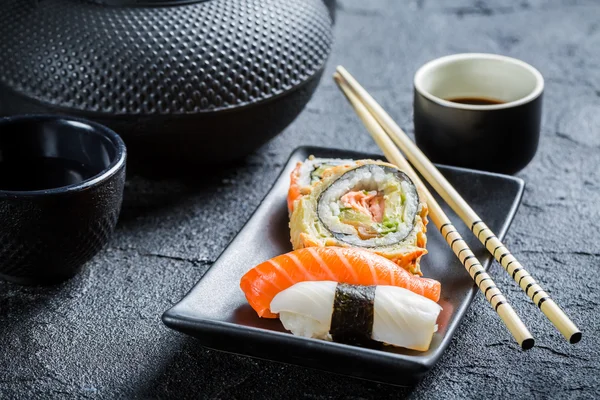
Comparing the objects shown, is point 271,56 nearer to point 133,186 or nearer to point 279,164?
point 279,164

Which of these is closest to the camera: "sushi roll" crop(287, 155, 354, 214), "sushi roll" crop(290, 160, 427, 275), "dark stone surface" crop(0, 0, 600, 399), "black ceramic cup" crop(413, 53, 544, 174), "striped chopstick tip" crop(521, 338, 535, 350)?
"striped chopstick tip" crop(521, 338, 535, 350)

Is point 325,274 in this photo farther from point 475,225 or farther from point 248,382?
point 475,225

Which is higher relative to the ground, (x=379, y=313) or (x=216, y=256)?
(x=379, y=313)

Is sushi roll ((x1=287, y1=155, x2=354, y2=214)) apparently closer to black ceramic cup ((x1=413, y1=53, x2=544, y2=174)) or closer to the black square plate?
the black square plate

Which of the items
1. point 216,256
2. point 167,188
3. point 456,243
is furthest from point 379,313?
point 167,188

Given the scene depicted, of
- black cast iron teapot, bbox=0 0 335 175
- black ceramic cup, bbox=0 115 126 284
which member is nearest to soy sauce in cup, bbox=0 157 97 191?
black ceramic cup, bbox=0 115 126 284

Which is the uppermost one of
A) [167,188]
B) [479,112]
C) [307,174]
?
[479,112]

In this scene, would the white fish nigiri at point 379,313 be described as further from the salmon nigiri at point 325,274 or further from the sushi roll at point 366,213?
the sushi roll at point 366,213
